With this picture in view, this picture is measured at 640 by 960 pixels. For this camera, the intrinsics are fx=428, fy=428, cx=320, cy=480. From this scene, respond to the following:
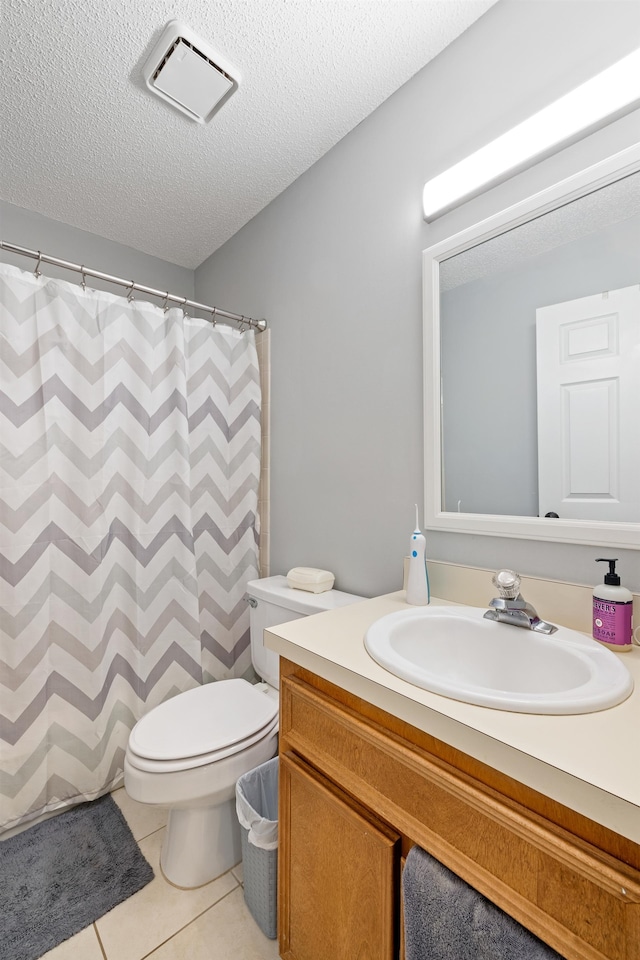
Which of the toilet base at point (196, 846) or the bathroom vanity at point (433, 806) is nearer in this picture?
the bathroom vanity at point (433, 806)

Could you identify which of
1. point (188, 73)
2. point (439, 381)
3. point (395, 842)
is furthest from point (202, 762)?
point (188, 73)

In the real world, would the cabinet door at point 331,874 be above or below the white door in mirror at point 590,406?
below

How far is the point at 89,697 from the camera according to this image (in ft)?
5.13

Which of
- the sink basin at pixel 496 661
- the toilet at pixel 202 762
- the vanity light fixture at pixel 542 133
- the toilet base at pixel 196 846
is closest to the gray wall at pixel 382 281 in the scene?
the vanity light fixture at pixel 542 133

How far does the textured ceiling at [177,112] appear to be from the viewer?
45.9 inches

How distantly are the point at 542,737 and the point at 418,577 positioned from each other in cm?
60

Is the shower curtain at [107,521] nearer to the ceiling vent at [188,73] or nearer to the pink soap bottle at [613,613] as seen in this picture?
the ceiling vent at [188,73]

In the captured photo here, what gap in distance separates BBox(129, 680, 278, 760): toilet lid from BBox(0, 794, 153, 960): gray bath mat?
1.42ft

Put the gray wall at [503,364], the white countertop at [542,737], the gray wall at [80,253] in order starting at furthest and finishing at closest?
the gray wall at [80,253] → the gray wall at [503,364] → the white countertop at [542,737]

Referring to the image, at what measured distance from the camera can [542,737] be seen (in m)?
0.58

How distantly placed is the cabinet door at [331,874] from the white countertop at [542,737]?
0.23 metres

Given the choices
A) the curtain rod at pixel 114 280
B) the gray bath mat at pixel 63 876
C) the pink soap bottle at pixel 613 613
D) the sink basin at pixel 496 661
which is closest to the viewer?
the sink basin at pixel 496 661

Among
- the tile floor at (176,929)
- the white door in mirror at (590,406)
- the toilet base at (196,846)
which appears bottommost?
the tile floor at (176,929)

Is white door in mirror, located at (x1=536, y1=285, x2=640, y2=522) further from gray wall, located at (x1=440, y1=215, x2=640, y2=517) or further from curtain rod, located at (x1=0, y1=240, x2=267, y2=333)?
curtain rod, located at (x1=0, y1=240, x2=267, y2=333)
